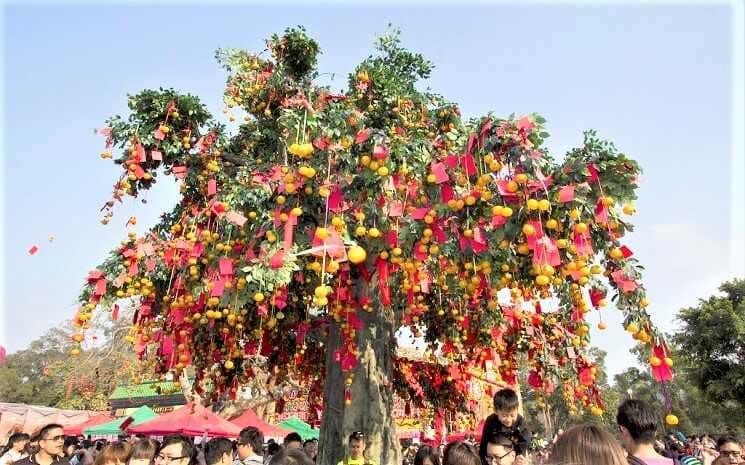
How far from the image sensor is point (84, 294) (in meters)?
5.77

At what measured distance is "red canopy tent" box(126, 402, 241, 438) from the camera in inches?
420

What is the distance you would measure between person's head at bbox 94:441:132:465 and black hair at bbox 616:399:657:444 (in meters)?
4.04

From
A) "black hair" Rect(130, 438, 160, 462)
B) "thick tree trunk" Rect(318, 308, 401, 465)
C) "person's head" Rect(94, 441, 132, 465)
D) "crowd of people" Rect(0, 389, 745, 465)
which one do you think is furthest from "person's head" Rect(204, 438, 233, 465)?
"thick tree trunk" Rect(318, 308, 401, 465)

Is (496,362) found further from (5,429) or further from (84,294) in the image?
(5,429)

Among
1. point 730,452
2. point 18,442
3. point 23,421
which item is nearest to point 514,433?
point 730,452

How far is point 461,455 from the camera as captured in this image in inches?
133

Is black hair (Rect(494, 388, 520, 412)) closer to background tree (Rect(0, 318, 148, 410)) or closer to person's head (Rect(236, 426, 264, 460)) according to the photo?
person's head (Rect(236, 426, 264, 460))

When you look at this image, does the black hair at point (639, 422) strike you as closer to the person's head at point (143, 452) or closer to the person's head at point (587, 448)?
the person's head at point (587, 448)

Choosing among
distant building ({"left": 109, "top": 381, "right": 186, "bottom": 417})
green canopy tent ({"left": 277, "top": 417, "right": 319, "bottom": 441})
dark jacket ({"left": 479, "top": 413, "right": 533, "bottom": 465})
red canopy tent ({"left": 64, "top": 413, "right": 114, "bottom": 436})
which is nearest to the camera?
dark jacket ({"left": 479, "top": 413, "right": 533, "bottom": 465})

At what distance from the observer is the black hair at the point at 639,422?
2.91 m

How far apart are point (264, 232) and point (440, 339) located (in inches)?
153

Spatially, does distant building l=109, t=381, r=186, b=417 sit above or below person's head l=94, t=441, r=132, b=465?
above

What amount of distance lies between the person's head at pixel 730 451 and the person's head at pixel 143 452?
5068 mm

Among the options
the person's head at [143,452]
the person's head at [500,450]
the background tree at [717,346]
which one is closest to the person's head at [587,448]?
the person's head at [500,450]
